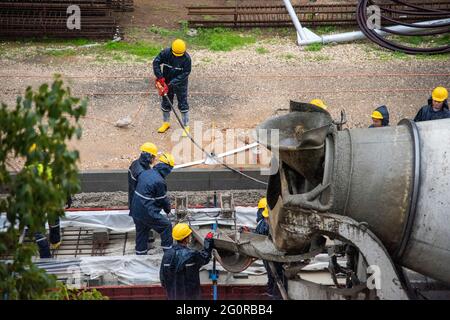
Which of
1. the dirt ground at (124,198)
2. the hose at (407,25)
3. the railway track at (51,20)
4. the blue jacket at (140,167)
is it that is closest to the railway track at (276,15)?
the hose at (407,25)

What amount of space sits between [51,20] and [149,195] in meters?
7.43

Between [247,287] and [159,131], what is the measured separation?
4270mm

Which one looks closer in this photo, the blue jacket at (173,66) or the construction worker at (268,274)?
the construction worker at (268,274)

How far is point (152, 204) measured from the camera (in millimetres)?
8406

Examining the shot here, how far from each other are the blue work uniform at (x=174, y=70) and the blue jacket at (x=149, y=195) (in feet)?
9.23

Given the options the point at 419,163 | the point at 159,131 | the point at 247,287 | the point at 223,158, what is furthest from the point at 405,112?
the point at 419,163

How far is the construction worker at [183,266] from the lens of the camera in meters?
7.34

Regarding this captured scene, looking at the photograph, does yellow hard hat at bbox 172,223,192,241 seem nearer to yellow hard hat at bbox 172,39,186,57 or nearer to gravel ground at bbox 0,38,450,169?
gravel ground at bbox 0,38,450,169

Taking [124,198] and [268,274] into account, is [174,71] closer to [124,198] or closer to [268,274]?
[124,198]

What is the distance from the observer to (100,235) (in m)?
8.99

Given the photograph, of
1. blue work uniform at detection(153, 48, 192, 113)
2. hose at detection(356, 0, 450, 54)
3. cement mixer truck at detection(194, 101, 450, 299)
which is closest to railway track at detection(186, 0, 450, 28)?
hose at detection(356, 0, 450, 54)

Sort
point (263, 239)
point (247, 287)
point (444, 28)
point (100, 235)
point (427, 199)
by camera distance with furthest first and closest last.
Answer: point (444, 28)
point (100, 235)
point (247, 287)
point (263, 239)
point (427, 199)

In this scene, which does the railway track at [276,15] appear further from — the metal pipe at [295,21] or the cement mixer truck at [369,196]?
the cement mixer truck at [369,196]
